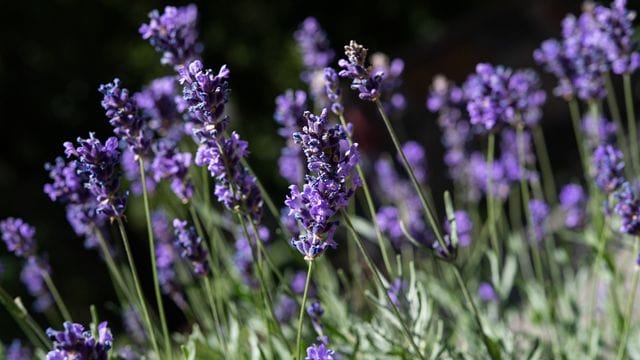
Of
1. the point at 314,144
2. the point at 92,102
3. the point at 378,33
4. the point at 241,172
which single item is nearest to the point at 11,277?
the point at 92,102

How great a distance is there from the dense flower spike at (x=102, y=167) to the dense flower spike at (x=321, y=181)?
0.43 m

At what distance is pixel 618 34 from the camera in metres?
2.55

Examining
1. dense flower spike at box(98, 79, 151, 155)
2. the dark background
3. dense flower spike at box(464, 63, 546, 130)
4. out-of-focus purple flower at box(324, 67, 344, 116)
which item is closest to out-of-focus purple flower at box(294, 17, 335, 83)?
dense flower spike at box(464, 63, 546, 130)

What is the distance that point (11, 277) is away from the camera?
616 cm

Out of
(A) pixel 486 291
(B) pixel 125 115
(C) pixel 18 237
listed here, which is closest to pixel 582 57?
(A) pixel 486 291

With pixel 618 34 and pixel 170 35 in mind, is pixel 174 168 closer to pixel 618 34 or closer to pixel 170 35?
pixel 170 35

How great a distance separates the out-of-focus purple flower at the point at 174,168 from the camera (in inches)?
94.3

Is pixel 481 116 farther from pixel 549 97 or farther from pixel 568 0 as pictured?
pixel 568 0

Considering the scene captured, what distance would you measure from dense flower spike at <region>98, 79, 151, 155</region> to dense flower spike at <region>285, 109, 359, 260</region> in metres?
0.53

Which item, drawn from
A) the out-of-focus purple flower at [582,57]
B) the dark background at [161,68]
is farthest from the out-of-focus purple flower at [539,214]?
the dark background at [161,68]

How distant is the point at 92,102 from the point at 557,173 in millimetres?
3972

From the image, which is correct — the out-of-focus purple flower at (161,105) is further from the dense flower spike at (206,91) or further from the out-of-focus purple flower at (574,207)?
the out-of-focus purple flower at (574,207)

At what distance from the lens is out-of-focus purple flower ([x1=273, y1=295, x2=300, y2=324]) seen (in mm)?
3184

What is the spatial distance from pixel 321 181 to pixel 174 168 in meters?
0.88
